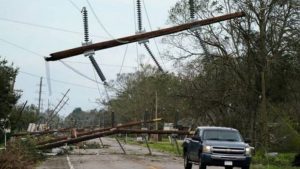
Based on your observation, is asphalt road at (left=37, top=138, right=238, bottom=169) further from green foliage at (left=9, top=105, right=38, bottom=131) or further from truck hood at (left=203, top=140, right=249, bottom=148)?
truck hood at (left=203, top=140, right=249, bottom=148)

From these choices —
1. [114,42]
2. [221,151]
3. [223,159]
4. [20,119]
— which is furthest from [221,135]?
[20,119]

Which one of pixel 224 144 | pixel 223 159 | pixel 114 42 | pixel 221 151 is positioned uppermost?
pixel 114 42

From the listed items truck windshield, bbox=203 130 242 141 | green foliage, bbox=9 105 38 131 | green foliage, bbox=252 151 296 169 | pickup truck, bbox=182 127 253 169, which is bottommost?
green foliage, bbox=252 151 296 169

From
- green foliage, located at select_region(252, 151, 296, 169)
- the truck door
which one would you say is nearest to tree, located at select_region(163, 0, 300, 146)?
green foliage, located at select_region(252, 151, 296, 169)

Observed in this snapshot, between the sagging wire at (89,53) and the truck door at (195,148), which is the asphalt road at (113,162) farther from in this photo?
the sagging wire at (89,53)

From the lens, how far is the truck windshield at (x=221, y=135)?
25.0m

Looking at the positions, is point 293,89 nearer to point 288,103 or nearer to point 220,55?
point 288,103

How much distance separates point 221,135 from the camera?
25.2 m

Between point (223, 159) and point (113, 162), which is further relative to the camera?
point (113, 162)

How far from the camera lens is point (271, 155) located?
1693 inches

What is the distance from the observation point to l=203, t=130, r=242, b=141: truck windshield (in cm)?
2503

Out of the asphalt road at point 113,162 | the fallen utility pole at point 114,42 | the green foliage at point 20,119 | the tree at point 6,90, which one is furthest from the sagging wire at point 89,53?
the green foliage at point 20,119

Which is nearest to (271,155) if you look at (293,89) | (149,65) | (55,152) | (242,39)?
(293,89)

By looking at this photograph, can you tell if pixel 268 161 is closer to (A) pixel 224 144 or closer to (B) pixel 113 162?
(B) pixel 113 162
